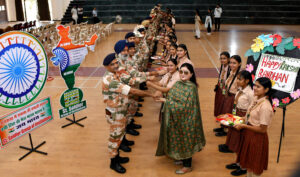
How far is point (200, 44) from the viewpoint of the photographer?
12.9m

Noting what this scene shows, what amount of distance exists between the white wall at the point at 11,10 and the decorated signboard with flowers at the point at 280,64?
75.5 ft

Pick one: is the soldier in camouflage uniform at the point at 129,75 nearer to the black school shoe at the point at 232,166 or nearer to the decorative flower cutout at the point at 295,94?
the black school shoe at the point at 232,166

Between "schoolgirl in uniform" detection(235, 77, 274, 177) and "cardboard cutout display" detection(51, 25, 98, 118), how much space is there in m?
2.93

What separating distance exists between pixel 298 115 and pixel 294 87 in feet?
7.18

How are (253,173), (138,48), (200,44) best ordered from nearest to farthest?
1. (253,173)
2. (138,48)
3. (200,44)

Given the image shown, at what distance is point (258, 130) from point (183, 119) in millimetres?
854

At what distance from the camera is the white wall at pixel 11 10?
22.0m

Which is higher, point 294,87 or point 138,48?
point 138,48

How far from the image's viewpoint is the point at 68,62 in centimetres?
457

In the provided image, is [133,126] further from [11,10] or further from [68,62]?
[11,10]

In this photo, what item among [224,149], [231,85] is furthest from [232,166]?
[231,85]

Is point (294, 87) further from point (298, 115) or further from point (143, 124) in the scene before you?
point (143, 124)

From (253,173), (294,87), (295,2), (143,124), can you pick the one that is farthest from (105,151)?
(295,2)

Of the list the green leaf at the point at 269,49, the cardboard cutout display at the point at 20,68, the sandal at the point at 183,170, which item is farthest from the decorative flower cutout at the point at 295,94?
the cardboard cutout display at the point at 20,68
